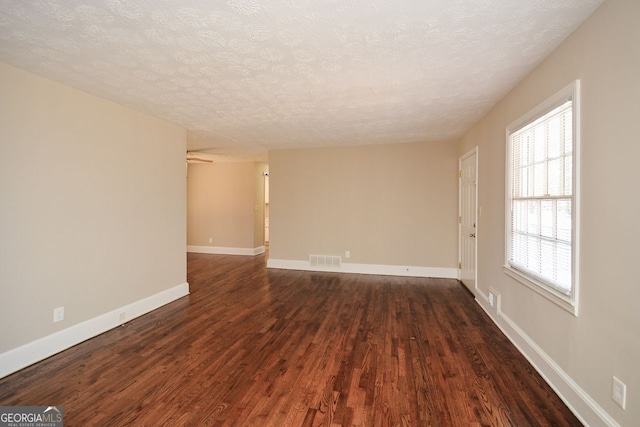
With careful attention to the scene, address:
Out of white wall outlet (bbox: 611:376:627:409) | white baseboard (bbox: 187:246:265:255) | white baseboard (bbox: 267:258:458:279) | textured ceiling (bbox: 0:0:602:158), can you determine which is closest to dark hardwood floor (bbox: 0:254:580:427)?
white wall outlet (bbox: 611:376:627:409)

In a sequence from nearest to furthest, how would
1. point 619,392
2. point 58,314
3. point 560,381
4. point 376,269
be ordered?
1. point 619,392
2. point 560,381
3. point 58,314
4. point 376,269

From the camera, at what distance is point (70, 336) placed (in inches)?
111

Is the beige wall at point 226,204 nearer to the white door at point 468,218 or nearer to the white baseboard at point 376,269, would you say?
the white baseboard at point 376,269

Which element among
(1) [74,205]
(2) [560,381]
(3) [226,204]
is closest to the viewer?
(2) [560,381]

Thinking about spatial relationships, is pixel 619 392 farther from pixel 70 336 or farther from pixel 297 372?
pixel 70 336

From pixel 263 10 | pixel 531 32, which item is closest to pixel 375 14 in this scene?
pixel 263 10

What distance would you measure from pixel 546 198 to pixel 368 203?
3.57 metres

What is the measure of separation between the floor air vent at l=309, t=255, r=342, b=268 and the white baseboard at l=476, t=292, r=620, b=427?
3310mm

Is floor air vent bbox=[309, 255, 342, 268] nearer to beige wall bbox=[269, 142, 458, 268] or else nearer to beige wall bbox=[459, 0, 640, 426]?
beige wall bbox=[269, 142, 458, 268]

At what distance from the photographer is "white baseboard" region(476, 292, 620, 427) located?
171 cm

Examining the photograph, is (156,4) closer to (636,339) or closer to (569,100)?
(569,100)

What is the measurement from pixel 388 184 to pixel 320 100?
287cm

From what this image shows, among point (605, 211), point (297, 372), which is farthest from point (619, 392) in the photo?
point (297, 372)

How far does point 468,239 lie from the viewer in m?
4.63
